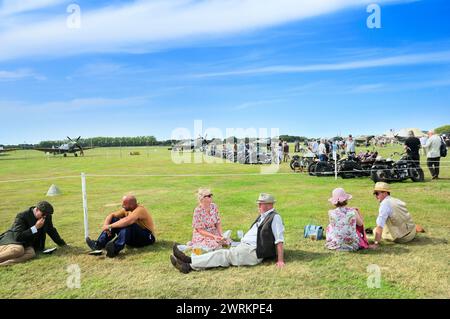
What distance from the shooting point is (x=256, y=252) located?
546cm

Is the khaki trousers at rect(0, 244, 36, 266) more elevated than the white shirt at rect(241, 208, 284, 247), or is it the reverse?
the white shirt at rect(241, 208, 284, 247)

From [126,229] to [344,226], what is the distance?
3589mm

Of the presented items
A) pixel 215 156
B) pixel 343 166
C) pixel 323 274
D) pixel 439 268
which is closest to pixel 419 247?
pixel 439 268

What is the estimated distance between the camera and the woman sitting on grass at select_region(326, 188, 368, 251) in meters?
5.83

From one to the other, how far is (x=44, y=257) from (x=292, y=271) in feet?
13.5

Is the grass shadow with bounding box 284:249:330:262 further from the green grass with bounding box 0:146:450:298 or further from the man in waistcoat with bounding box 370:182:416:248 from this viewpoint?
the man in waistcoat with bounding box 370:182:416:248

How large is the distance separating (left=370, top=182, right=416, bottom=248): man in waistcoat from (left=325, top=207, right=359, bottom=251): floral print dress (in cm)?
47

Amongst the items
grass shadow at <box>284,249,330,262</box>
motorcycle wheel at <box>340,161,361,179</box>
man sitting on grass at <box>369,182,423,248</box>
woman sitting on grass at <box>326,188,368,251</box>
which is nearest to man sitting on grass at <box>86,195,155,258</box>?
grass shadow at <box>284,249,330,262</box>

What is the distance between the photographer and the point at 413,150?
14852mm

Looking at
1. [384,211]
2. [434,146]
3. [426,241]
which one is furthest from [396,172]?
[384,211]

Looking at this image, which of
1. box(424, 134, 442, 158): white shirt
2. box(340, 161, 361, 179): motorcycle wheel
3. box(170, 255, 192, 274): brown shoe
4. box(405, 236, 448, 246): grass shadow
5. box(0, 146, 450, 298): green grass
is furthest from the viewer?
box(340, 161, 361, 179): motorcycle wheel

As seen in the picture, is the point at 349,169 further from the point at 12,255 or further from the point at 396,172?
the point at 12,255
